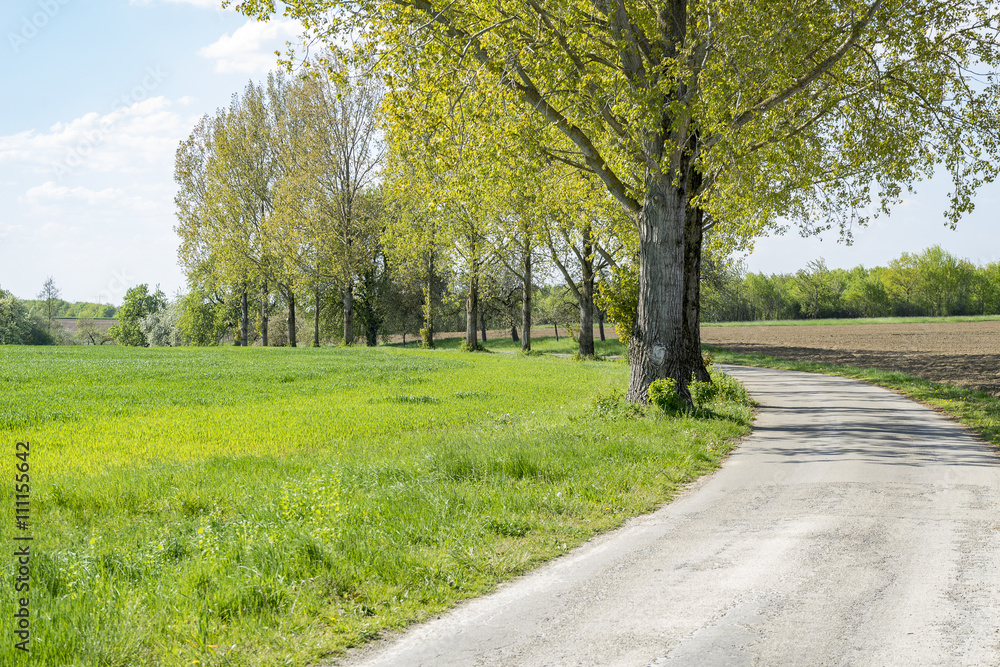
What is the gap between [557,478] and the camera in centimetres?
891

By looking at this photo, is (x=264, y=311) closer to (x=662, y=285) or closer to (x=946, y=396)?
(x=662, y=285)

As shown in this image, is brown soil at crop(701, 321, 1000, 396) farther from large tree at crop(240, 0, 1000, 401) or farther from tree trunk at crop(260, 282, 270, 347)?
tree trunk at crop(260, 282, 270, 347)

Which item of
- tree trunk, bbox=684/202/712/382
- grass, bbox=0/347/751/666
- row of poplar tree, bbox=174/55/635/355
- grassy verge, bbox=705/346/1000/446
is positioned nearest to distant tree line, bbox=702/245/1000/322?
row of poplar tree, bbox=174/55/635/355

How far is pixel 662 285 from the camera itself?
1439 cm

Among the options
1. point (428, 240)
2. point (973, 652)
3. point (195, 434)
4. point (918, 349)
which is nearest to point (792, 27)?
point (973, 652)

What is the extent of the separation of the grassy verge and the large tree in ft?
14.5

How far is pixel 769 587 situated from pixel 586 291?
101 feet

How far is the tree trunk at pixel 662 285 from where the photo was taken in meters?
14.3

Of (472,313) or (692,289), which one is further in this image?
(472,313)

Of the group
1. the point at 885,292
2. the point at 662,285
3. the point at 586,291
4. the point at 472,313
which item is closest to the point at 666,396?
the point at 662,285

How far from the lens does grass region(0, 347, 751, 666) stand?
184 inches

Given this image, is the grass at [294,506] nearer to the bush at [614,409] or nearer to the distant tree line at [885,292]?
the bush at [614,409]

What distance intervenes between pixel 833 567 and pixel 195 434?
35.7 ft

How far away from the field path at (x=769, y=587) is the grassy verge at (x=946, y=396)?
4.92m
